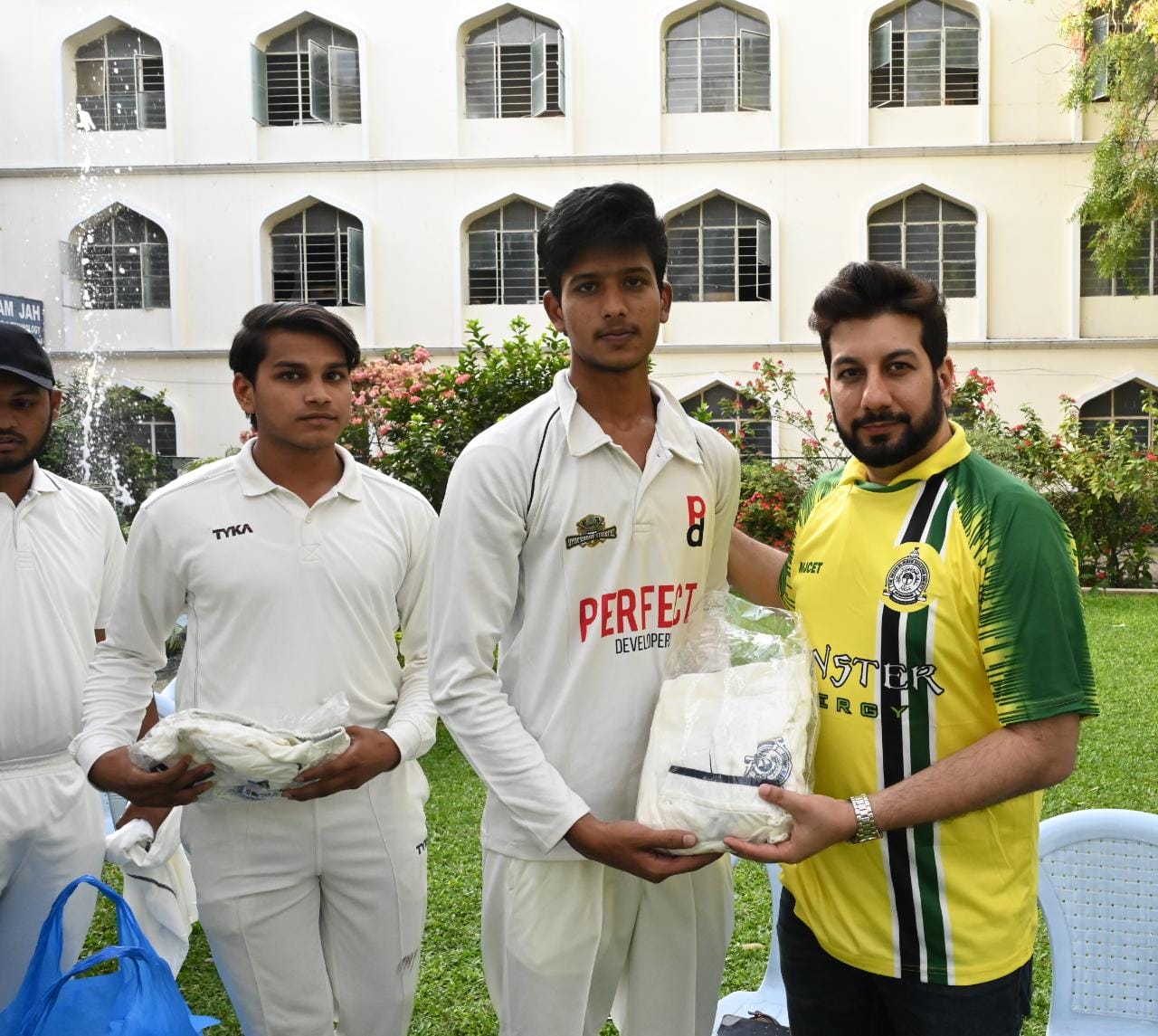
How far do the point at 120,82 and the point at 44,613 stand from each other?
801 inches

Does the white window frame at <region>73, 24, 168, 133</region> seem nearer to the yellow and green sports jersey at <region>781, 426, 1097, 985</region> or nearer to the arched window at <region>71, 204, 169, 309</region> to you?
the arched window at <region>71, 204, 169, 309</region>

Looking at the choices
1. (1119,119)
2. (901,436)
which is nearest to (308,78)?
(1119,119)

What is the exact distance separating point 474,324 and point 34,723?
638 centimetres

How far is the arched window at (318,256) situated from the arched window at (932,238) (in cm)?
890

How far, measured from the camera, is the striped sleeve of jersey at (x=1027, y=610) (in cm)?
198

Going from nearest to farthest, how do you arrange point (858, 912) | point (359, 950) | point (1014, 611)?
point (1014, 611) → point (858, 912) → point (359, 950)

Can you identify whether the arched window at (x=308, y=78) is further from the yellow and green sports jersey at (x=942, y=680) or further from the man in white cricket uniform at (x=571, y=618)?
the yellow and green sports jersey at (x=942, y=680)

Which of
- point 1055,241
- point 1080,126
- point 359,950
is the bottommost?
point 359,950

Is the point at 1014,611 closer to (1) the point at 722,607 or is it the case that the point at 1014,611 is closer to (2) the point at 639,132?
(1) the point at 722,607

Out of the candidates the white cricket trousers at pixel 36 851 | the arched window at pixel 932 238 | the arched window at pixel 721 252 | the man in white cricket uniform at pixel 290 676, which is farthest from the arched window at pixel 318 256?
the man in white cricket uniform at pixel 290 676

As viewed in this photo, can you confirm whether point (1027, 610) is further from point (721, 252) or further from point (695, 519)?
point (721, 252)

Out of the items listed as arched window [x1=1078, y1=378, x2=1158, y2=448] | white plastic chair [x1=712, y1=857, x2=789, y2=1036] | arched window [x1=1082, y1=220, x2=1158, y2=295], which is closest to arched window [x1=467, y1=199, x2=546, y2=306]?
arched window [x1=1082, y1=220, x2=1158, y2=295]

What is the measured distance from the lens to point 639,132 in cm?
1938

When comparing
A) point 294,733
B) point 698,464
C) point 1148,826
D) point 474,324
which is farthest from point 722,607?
point 474,324
